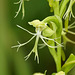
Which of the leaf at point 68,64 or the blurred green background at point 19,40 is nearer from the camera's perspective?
the leaf at point 68,64

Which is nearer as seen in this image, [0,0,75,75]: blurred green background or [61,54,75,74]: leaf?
[61,54,75,74]: leaf

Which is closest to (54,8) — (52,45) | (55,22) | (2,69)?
(55,22)

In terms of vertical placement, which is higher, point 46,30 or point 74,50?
point 46,30

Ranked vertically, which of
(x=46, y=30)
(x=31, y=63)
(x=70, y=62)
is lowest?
(x=31, y=63)

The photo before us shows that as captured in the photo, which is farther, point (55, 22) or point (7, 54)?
point (7, 54)

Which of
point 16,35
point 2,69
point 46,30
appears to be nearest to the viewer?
point 46,30

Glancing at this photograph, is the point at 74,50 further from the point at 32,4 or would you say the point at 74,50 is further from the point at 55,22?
the point at 55,22

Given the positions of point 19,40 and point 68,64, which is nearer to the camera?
point 68,64

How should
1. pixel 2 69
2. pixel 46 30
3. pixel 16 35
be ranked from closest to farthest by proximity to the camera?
1. pixel 46 30
2. pixel 2 69
3. pixel 16 35
